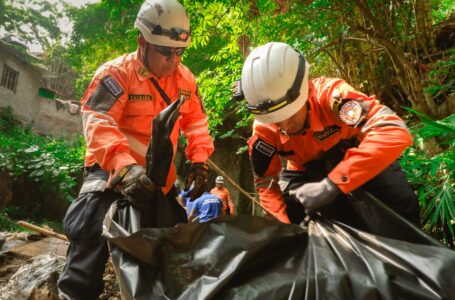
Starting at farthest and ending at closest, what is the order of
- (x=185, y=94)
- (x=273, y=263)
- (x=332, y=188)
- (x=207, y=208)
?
(x=207, y=208) → (x=185, y=94) → (x=332, y=188) → (x=273, y=263)

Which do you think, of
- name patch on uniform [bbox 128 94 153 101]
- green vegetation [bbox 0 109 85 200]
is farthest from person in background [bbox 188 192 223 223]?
green vegetation [bbox 0 109 85 200]

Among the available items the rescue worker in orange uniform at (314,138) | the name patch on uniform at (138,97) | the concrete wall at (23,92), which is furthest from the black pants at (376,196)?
the concrete wall at (23,92)

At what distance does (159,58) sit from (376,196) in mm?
1444

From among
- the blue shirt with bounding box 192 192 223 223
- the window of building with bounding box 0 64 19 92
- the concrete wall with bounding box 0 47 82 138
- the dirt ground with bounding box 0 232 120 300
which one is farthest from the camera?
the concrete wall with bounding box 0 47 82 138

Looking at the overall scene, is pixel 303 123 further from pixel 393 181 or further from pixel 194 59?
pixel 194 59

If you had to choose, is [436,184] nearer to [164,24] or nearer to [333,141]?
[333,141]

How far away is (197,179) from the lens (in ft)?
7.14

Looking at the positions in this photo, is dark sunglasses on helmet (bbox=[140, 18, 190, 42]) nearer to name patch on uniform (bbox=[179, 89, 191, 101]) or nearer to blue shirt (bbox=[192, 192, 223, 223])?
name patch on uniform (bbox=[179, 89, 191, 101])

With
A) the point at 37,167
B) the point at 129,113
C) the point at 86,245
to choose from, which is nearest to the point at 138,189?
the point at 86,245

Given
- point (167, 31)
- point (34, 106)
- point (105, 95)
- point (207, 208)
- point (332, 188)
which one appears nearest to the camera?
point (332, 188)

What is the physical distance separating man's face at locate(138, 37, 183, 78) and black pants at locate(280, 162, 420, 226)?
0.95m

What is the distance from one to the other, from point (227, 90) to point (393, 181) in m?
4.46

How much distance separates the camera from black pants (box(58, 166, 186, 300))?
6.08ft

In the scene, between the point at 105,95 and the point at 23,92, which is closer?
the point at 105,95
